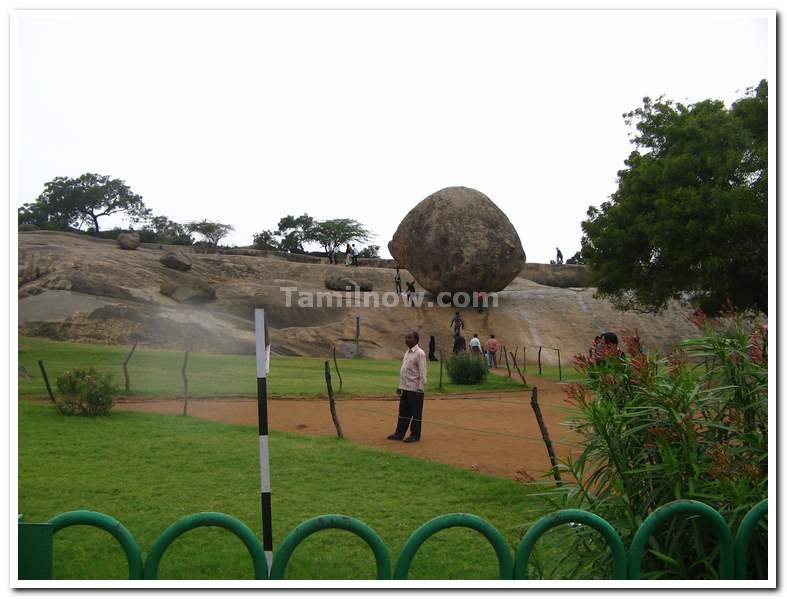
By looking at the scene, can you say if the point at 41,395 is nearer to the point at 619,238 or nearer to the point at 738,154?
the point at 619,238

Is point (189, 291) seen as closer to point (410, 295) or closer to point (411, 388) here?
point (410, 295)

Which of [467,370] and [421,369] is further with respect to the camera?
[467,370]

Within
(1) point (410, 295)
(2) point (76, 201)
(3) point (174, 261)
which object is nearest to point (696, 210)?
(1) point (410, 295)

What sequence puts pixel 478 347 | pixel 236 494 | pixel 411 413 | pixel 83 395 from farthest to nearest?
pixel 478 347 → pixel 83 395 → pixel 411 413 → pixel 236 494

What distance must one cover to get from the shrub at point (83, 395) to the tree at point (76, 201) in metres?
29.2

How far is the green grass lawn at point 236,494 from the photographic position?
519 cm

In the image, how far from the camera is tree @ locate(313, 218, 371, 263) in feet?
167

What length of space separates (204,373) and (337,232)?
1396 inches

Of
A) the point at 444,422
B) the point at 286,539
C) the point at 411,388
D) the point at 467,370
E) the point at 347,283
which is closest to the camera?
the point at 286,539

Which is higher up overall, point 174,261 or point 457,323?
point 174,261

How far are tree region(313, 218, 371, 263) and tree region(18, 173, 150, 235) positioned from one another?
13572 mm

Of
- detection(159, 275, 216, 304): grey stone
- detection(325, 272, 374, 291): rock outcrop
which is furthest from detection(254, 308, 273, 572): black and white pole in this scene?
detection(325, 272, 374, 291): rock outcrop

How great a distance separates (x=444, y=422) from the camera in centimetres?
1140

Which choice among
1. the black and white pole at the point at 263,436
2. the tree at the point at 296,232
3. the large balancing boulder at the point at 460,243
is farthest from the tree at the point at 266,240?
the black and white pole at the point at 263,436
